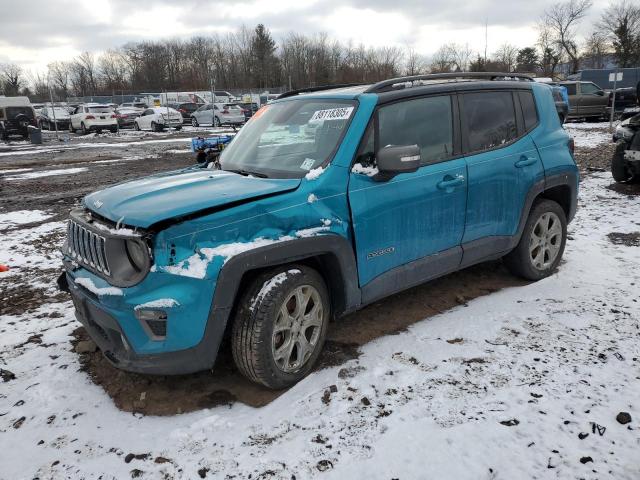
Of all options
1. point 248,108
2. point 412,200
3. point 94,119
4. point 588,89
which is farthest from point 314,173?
point 248,108

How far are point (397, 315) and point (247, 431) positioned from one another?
1775 mm

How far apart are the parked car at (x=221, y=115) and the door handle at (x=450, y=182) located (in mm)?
25708

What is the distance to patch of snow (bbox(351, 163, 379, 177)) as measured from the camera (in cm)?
327

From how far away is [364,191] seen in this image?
10.7ft

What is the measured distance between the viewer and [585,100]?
2128 cm

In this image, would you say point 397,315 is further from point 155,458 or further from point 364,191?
point 155,458

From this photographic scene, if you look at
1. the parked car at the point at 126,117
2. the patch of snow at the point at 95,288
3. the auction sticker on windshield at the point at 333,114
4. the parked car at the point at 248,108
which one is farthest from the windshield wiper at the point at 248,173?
the parked car at the point at 126,117

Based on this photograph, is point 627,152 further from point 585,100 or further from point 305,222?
point 585,100

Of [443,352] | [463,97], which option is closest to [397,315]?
[443,352]

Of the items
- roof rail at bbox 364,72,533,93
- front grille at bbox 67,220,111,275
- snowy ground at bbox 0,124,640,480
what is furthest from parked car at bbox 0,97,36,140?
roof rail at bbox 364,72,533,93

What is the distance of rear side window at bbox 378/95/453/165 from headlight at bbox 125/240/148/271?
1.71 meters

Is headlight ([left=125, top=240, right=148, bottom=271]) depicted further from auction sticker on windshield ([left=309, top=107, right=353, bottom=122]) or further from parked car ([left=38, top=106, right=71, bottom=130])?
parked car ([left=38, top=106, right=71, bottom=130])

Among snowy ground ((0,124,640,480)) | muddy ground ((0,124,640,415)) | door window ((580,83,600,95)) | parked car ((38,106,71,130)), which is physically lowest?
snowy ground ((0,124,640,480))

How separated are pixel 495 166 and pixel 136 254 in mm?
2849
